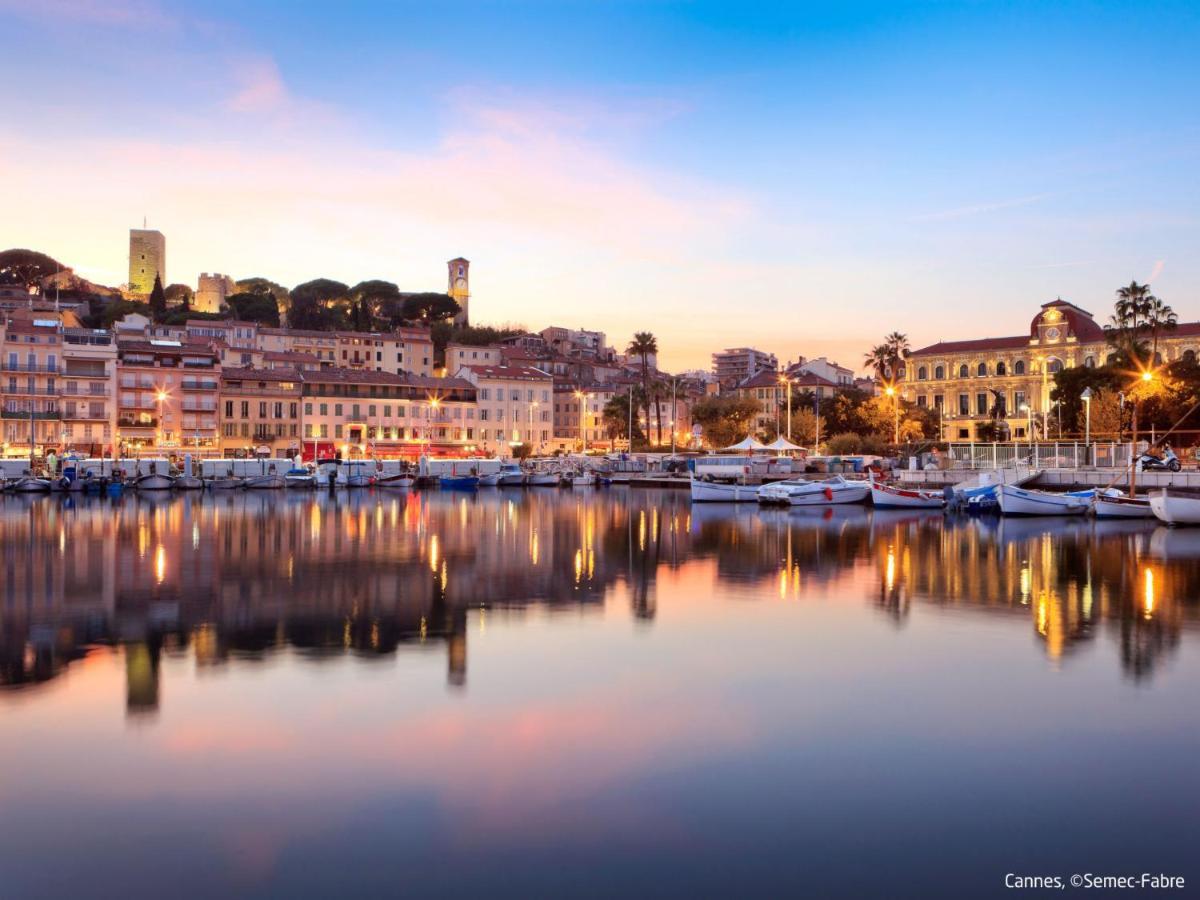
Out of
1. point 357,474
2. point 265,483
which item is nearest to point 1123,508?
point 357,474

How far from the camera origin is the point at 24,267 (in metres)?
139

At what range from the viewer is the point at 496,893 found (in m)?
7.16

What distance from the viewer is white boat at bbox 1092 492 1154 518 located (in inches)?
1591

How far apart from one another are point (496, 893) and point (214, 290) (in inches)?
5791

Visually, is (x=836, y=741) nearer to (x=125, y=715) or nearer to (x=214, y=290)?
(x=125, y=715)

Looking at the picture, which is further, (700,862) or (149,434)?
(149,434)

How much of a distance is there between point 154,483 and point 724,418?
47111 millimetres

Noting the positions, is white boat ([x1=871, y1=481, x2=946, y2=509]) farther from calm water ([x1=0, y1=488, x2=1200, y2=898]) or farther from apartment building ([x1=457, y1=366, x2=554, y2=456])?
apartment building ([x1=457, y1=366, x2=554, y2=456])

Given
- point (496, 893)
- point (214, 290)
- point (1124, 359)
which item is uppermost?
point (214, 290)

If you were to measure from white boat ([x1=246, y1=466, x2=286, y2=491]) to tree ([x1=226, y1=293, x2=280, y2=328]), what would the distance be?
61.1 meters

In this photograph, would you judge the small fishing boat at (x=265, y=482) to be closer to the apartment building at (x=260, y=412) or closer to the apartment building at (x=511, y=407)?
the apartment building at (x=260, y=412)

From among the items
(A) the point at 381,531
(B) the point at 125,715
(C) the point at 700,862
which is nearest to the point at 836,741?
→ (C) the point at 700,862

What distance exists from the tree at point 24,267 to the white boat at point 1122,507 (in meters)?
139

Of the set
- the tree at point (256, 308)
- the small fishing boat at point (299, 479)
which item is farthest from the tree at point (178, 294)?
the small fishing boat at point (299, 479)
